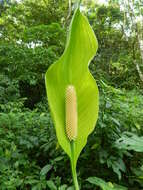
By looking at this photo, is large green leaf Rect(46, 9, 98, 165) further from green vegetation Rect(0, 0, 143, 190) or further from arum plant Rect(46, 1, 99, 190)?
green vegetation Rect(0, 0, 143, 190)

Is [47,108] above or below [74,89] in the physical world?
below

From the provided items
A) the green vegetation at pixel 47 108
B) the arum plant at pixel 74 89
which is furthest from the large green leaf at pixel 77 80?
the green vegetation at pixel 47 108

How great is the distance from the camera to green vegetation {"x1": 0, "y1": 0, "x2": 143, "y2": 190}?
104cm

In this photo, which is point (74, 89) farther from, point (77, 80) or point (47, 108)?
point (47, 108)

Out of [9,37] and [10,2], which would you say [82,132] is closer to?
[9,37]

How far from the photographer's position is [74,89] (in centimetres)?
48

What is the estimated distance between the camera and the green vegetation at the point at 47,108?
104 centimetres

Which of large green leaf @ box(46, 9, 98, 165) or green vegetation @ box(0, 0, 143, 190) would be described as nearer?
large green leaf @ box(46, 9, 98, 165)

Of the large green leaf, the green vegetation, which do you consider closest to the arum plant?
the large green leaf

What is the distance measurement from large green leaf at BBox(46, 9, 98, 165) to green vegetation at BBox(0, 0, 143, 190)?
37 centimetres

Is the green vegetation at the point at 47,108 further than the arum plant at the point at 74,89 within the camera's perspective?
Yes

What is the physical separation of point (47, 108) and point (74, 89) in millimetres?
2304

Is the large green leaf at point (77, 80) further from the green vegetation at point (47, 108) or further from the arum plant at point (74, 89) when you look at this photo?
the green vegetation at point (47, 108)

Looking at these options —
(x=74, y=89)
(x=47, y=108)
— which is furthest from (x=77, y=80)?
(x=47, y=108)
